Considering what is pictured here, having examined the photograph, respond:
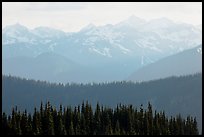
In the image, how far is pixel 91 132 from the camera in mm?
124500

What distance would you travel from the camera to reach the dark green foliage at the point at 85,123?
360 ft

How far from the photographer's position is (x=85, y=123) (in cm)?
12788

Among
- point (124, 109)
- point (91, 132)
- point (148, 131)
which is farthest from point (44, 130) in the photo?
point (124, 109)

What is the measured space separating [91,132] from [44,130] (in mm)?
15930

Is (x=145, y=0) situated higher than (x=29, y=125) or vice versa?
(x=145, y=0)

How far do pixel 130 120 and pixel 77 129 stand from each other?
79.2 ft

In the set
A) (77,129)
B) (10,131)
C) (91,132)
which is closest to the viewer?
(10,131)

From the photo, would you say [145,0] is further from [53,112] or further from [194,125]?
[194,125]

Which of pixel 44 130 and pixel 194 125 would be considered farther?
pixel 194 125

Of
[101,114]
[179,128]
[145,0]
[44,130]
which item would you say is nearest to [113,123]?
[101,114]

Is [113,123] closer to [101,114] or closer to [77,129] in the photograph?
[101,114]

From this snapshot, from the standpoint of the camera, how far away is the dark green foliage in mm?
109688

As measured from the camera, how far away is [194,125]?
167 m

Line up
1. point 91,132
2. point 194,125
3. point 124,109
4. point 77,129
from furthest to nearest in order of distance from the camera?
point 194,125 → point 124,109 → point 91,132 → point 77,129
